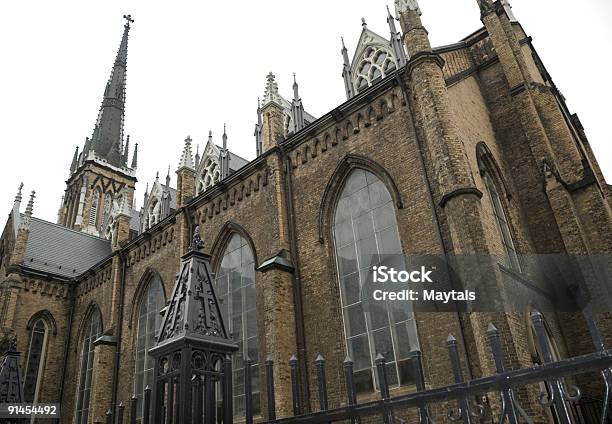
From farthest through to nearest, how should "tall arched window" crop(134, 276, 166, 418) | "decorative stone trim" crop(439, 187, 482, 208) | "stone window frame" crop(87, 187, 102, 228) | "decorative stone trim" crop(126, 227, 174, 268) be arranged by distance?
"stone window frame" crop(87, 187, 102, 228) < "decorative stone trim" crop(126, 227, 174, 268) < "tall arched window" crop(134, 276, 166, 418) < "decorative stone trim" crop(439, 187, 482, 208)

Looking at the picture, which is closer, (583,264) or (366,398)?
(366,398)

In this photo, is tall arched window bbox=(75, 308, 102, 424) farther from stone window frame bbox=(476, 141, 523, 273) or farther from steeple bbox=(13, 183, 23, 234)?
stone window frame bbox=(476, 141, 523, 273)

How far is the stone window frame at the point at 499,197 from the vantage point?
11.9 meters

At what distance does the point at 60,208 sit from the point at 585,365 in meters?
53.0

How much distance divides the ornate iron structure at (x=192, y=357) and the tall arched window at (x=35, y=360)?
825 inches

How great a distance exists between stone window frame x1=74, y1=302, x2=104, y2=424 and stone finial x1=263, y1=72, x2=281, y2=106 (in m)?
12.1

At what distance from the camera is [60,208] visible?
4900cm

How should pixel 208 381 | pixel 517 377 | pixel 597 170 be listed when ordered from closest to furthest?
pixel 517 377 < pixel 208 381 < pixel 597 170

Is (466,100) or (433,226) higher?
(466,100)

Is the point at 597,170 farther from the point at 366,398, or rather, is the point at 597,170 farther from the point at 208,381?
the point at 208,381

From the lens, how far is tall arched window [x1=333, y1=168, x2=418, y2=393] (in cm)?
1073

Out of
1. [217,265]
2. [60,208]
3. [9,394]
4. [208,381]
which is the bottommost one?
[208,381]

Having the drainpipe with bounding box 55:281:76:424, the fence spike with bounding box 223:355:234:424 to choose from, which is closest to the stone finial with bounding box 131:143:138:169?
the drainpipe with bounding box 55:281:76:424

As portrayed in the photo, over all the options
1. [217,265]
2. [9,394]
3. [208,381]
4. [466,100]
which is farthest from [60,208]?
[208,381]
